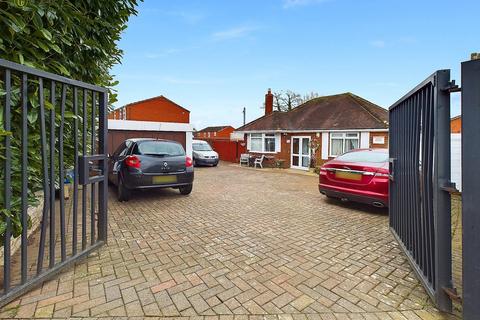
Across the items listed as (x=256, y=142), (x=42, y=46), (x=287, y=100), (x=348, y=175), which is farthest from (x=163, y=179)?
(x=287, y=100)

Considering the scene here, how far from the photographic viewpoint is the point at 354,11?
796cm

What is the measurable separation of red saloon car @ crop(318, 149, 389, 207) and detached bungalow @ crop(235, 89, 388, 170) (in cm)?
769

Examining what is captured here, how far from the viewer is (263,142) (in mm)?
18125

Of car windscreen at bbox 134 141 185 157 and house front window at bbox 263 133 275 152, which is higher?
house front window at bbox 263 133 275 152

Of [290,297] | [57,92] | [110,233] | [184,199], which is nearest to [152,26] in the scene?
[184,199]

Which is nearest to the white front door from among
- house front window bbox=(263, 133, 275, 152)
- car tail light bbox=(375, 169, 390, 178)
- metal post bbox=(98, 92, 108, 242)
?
house front window bbox=(263, 133, 275, 152)

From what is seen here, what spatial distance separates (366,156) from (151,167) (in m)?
4.94

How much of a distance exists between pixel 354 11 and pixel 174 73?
34.6 feet

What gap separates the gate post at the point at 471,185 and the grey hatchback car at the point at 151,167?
17.7ft

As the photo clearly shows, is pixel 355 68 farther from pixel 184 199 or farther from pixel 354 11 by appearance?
pixel 184 199

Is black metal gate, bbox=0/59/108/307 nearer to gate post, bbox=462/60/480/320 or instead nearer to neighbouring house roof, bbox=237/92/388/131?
gate post, bbox=462/60/480/320

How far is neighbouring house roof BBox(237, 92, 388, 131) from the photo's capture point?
13656 millimetres

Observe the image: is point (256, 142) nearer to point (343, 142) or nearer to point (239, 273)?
point (343, 142)

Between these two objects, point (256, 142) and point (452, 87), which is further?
point (256, 142)
